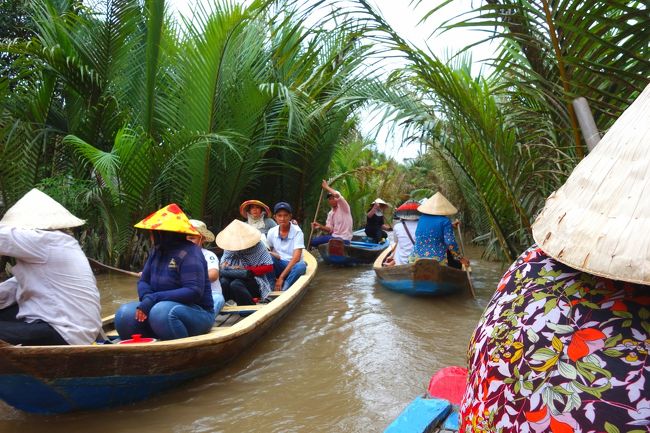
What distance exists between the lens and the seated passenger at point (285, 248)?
6.50 m

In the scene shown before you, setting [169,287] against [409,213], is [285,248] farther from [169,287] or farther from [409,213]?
[169,287]

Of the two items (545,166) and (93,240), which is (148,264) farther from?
Answer: (93,240)

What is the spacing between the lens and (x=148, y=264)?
395 centimetres

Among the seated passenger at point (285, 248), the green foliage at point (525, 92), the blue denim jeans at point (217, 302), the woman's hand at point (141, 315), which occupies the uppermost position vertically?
the green foliage at point (525, 92)

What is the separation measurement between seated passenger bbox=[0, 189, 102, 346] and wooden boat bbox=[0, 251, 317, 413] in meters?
0.20

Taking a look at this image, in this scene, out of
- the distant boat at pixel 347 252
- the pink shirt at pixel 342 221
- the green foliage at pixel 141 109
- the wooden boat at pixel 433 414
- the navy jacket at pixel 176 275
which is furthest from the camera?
the pink shirt at pixel 342 221

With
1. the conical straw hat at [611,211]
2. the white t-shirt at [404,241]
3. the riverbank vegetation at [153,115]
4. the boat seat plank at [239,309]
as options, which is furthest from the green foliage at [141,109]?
the conical straw hat at [611,211]

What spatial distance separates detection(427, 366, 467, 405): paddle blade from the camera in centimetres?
242

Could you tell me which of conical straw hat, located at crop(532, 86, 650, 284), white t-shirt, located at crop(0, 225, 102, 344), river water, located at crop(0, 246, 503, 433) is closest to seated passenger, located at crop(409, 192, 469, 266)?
river water, located at crop(0, 246, 503, 433)

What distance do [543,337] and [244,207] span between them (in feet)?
21.9

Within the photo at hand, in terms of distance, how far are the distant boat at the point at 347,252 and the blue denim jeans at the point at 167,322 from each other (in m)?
5.80

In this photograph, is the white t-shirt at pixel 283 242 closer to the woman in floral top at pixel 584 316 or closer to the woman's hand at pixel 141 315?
the woman's hand at pixel 141 315

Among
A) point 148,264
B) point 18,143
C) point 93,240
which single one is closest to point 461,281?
point 148,264

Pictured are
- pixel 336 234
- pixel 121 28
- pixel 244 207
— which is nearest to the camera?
pixel 244 207
